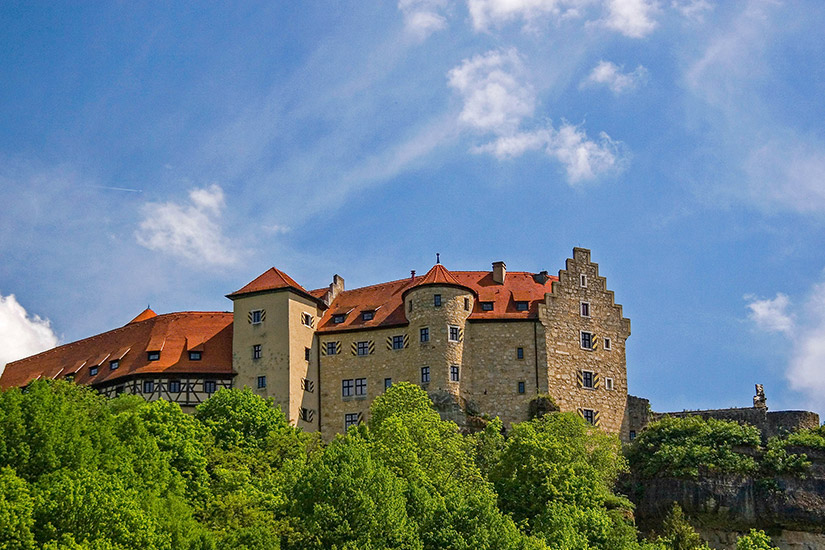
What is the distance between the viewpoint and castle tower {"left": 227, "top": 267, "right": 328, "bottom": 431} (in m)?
77.9

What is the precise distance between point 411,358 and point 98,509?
110ft

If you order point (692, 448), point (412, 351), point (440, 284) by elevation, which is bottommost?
point (692, 448)

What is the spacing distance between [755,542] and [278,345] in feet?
97.1

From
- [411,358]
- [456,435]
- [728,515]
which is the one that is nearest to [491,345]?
[411,358]

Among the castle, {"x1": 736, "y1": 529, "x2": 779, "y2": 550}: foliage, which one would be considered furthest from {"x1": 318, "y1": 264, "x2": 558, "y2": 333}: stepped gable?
{"x1": 736, "y1": 529, "x2": 779, "y2": 550}: foliage

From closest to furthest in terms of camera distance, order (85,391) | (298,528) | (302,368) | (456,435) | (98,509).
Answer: (98,509)
(298,528)
(456,435)
(85,391)
(302,368)

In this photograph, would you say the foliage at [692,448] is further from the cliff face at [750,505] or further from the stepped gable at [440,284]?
the stepped gable at [440,284]

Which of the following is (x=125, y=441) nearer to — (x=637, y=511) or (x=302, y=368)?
(x=302, y=368)

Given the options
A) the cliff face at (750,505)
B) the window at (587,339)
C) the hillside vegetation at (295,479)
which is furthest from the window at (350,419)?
the cliff face at (750,505)

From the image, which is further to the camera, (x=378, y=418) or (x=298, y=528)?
(x=378, y=418)

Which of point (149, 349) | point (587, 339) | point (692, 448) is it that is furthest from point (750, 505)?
point (149, 349)

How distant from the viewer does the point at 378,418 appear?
A: 231ft

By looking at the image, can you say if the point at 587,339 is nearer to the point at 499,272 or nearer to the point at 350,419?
the point at 499,272

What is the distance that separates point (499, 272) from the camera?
8275cm
